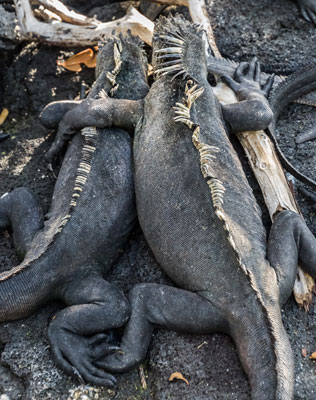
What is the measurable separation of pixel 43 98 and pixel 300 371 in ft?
12.5

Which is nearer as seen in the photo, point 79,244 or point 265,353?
point 265,353

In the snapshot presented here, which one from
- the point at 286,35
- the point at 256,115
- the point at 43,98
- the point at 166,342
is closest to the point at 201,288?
the point at 166,342

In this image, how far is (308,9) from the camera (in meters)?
6.80

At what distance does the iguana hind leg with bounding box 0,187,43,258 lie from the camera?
458 centimetres

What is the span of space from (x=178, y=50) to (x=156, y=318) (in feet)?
7.78

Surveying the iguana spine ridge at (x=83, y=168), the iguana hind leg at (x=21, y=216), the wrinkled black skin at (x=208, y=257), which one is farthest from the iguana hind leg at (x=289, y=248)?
the iguana hind leg at (x=21, y=216)

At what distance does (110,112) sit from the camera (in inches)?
200

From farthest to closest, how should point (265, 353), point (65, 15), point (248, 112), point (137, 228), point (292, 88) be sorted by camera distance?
point (65, 15) < point (292, 88) < point (248, 112) < point (137, 228) < point (265, 353)

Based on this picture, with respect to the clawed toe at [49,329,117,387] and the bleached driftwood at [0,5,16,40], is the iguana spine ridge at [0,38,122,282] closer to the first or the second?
the clawed toe at [49,329,117,387]

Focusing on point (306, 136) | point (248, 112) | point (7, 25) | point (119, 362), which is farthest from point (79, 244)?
point (7, 25)

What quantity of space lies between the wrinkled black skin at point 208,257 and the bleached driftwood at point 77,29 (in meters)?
1.61

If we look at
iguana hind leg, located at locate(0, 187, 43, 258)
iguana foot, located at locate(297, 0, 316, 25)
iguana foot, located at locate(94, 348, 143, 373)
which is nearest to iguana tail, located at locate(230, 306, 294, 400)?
iguana foot, located at locate(94, 348, 143, 373)

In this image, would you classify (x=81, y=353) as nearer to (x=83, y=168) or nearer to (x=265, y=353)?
(x=265, y=353)

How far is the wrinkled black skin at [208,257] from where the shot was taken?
12.3 feet
